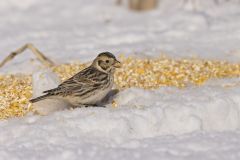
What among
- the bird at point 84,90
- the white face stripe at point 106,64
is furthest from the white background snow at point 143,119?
the white face stripe at point 106,64

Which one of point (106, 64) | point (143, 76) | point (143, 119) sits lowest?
point (143, 119)

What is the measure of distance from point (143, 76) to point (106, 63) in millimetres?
960

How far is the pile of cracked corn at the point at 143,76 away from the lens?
6422 mm

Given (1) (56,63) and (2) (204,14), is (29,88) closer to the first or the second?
(1) (56,63)

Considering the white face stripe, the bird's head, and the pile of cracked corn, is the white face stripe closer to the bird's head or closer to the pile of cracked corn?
the bird's head

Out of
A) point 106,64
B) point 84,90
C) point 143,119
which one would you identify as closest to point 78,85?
point 84,90

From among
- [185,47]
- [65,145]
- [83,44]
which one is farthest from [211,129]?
[83,44]

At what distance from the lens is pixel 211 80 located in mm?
6938

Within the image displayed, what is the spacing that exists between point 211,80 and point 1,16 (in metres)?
7.40

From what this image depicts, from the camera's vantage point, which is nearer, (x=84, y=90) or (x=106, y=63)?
(x=84, y=90)

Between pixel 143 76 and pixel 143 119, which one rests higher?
pixel 143 76

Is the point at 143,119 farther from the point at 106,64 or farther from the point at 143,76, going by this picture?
the point at 143,76

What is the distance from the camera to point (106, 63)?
6176 mm

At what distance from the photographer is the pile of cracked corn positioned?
21.1 ft
